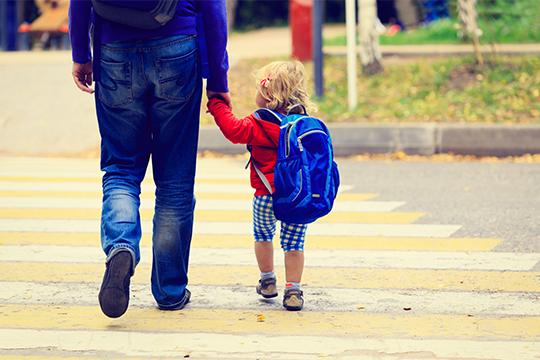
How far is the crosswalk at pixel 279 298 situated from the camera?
9.02 ft

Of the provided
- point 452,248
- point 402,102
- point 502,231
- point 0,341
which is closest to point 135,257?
point 0,341

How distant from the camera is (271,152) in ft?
10.6

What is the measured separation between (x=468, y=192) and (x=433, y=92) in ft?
13.8

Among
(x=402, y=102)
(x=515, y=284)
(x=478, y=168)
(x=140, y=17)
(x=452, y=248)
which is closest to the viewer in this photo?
(x=140, y=17)

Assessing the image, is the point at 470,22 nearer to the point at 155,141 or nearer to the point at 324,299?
the point at 324,299

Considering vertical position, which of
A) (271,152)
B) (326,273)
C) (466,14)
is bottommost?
(326,273)

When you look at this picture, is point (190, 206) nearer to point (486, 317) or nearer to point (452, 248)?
point (486, 317)

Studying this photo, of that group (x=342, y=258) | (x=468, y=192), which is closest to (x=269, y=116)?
(x=342, y=258)

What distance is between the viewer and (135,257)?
9.20 feet

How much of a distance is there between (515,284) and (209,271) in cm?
166

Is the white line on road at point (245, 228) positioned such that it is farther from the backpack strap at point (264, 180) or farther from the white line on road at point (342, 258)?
the backpack strap at point (264, 180)

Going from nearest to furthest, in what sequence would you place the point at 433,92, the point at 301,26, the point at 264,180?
the point at 264,180
the point at 433,92
the point at 301,26

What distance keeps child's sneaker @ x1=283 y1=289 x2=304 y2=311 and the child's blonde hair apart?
86 centimetres

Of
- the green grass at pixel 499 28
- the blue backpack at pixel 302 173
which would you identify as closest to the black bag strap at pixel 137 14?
the blue backpack at pixel 302 173
